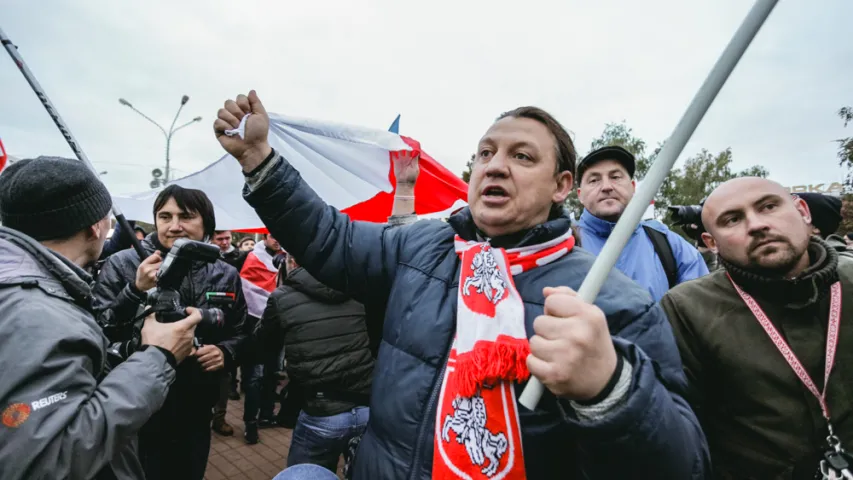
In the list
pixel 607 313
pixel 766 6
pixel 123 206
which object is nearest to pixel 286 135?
pixel 607 313

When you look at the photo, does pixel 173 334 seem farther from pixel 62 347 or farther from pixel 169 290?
pixel 62 347

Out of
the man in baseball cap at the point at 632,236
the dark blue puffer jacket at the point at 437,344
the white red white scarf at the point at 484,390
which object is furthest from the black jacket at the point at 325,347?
the white red white scarf at the point at 484,390

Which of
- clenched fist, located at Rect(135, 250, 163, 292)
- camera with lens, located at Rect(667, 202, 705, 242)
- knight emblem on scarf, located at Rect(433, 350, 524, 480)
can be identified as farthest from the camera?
camera with lens, located at Rect(667, 202, 705, 242)

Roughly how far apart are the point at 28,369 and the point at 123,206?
15.0 feet

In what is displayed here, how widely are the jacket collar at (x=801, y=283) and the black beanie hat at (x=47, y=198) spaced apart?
8.08 ft

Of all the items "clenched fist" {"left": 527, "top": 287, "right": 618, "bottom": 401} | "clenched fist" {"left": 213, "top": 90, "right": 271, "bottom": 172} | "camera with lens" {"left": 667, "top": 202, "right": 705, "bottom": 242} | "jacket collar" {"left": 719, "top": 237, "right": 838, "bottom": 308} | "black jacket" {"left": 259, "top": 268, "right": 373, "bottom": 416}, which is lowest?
"black jacket" {"left": 259, "top": 268, "right": 373, "bottom": 416}

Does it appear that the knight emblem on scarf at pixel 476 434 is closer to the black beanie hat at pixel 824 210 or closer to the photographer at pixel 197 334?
the photographer at pixel 197 334

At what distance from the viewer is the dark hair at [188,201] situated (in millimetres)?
2693

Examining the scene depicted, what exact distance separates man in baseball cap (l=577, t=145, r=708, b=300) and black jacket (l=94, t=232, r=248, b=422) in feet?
7.35

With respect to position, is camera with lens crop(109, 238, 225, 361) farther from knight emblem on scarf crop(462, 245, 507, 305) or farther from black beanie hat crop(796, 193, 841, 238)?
black beanie hat crop(796, 193, 841, 238)

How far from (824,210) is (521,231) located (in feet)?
8.57

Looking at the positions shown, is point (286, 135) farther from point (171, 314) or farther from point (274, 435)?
point (274, 435)

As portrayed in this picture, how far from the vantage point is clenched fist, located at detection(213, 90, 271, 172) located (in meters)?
1.30

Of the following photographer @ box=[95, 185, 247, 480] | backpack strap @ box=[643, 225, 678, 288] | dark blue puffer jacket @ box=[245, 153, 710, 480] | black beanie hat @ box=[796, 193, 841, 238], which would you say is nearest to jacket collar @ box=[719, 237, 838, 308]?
dark blue puffer jacket @ box=[245, 153, 710, 480]
